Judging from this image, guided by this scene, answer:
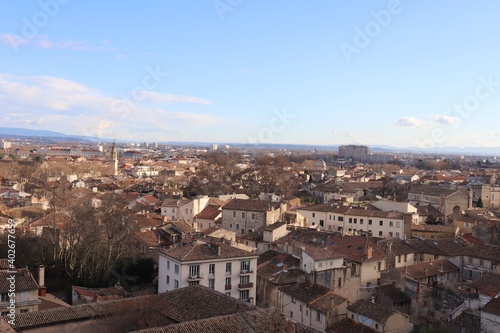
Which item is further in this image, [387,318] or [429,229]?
[429,229]

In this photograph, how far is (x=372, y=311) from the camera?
21016mm

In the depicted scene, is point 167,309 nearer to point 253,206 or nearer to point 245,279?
point 245,279

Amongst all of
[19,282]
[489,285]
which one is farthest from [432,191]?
[19,282]

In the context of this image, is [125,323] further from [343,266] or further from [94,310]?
[343,266]

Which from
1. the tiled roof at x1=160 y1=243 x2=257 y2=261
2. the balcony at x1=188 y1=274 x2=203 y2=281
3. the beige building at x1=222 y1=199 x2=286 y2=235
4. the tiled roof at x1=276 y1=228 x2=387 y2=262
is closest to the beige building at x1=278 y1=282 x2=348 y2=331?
the tiled roof at x1=276 y1=228 x2=387 y2=262

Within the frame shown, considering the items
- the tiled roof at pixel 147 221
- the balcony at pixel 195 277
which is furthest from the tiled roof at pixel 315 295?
the tiled roof at pixel 147 221

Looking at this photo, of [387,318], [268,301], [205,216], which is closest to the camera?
[387,318]

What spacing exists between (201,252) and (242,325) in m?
11.1

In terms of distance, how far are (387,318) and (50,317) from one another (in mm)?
12442

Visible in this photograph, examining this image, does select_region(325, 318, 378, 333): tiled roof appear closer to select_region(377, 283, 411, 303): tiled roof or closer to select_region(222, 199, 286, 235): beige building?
select_region(377, 283, 411, 303): tiled roof

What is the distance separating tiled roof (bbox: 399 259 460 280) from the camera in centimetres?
2638

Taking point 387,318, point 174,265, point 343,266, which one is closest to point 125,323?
point 174,265

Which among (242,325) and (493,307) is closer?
(242,325)

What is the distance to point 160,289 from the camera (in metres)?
23.8
